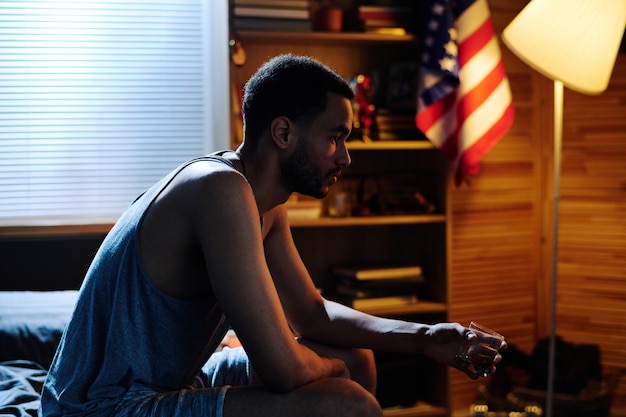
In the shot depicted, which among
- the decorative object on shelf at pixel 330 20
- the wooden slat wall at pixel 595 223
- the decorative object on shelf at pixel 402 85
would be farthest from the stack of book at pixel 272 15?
the wooden slat wall at pixel 595 223

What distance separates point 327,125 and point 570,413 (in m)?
2.05

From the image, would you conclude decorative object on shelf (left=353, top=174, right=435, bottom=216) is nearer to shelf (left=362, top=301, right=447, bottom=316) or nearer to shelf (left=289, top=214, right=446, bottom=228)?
shelf (left=289, top=214, right=446, bottom=228)

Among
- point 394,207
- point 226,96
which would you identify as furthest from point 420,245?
point 226,96

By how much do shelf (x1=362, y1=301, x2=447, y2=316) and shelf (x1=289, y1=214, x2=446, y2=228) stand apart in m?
0.35

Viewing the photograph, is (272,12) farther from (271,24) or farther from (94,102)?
(94,102)

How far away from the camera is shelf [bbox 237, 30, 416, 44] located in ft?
Answer: 10.9

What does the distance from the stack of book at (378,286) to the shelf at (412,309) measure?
0.06ft

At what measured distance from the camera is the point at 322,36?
3422 millimetres

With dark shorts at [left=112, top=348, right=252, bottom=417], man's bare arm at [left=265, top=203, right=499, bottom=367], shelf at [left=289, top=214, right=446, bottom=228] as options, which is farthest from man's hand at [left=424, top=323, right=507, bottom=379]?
shelf at [left=289, top=214, right=446, bottom=228]

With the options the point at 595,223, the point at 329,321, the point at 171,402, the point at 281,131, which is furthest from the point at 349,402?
the point at 595,223

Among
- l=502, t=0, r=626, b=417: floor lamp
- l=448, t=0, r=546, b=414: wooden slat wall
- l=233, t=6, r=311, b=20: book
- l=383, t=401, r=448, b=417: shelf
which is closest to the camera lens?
l=502, t=0, r=626, b=417: floor lamp

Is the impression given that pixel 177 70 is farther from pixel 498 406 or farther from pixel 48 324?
pixel 498 406

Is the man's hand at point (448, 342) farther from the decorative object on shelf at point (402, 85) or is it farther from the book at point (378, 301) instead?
the decorative object on shelf at point (402, 85)

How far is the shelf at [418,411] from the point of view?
3558mm
